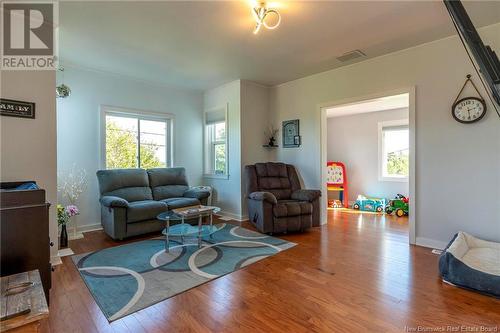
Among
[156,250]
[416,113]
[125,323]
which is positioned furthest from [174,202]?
[416,113]

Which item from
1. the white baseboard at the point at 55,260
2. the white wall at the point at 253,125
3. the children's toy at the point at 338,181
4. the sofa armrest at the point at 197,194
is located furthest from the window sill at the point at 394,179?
the white baseboard at the point at 55,260

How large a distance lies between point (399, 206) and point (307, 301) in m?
4.03

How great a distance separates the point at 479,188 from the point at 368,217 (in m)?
2.24

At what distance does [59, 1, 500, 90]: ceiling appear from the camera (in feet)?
7.90

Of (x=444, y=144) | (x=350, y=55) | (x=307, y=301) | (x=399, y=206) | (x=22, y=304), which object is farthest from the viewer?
(x=399, y=206)

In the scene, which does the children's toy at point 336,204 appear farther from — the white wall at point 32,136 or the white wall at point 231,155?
the white wall at point 32,136

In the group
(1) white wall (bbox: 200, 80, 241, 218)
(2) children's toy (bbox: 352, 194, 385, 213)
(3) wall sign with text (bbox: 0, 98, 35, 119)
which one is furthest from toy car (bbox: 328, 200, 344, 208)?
(3) wall sign with text (bbox: 0, 98, 35, 119)

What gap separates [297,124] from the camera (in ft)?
15.4

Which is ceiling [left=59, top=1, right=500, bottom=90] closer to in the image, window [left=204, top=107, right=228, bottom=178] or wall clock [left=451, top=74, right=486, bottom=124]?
wall clock [left=451, top=74, right=486, bottom=124]

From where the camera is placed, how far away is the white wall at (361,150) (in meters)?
5.69

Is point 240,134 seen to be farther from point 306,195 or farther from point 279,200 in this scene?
point 306,195

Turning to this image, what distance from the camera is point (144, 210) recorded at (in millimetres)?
3590

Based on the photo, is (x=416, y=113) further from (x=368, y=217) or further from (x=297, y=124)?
(x=368, y=217)

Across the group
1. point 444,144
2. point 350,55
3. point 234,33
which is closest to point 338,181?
point 444,144
